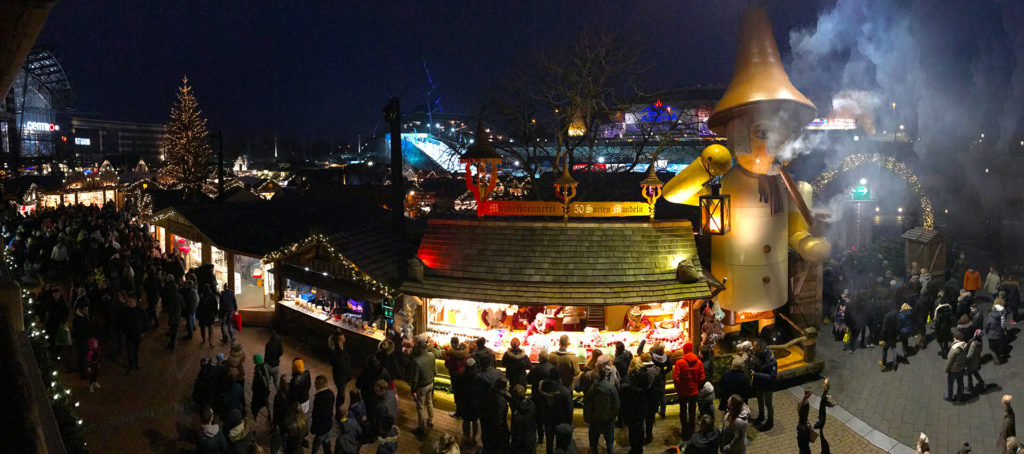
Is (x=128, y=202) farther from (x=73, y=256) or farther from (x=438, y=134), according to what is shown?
(x=438, y=134)

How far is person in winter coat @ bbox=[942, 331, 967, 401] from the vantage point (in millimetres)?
10305

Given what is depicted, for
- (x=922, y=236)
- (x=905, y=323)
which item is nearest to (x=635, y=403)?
(x=905, y=323)

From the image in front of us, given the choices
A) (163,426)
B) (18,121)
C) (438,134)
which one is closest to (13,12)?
(163,426)

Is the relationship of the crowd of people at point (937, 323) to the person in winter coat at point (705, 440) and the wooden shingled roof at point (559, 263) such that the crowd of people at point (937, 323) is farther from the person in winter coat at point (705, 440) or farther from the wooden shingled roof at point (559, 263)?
the person in winter coat at point (705, 440)

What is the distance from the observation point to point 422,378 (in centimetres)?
956

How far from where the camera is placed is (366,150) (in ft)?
345

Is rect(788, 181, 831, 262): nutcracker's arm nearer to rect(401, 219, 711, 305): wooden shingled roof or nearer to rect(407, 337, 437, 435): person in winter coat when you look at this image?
rect(401, 219, 711, 305): wooden shingled roof

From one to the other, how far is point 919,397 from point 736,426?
611 centimetres

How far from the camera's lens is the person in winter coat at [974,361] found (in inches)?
411

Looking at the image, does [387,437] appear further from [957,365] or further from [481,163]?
[957,365]

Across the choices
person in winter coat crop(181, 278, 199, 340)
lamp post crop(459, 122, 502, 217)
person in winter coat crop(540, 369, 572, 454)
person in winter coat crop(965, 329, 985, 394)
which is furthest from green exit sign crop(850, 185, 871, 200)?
person in winter coat crop(181, 278, 199, 340)

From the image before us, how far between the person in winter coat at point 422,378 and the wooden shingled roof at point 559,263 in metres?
2.10

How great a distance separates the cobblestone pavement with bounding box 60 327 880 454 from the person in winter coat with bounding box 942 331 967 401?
1964 mm

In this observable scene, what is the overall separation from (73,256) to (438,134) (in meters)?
61.9
